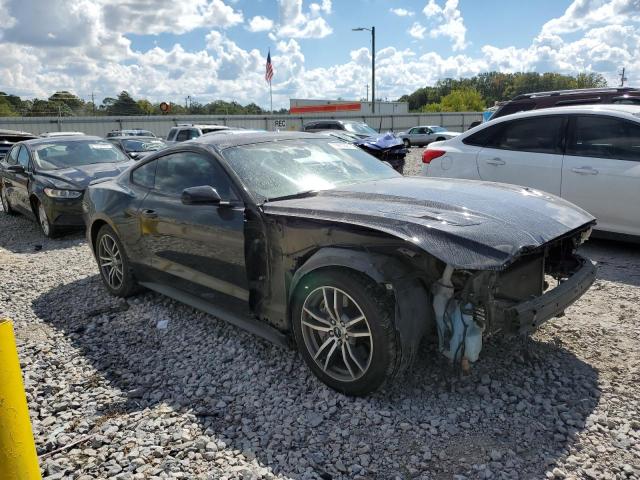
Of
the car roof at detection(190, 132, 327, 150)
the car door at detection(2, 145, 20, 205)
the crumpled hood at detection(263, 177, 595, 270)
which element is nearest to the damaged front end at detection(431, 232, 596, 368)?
the crumpled hood at detection(263, 177, 595, 270)

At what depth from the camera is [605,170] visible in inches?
211

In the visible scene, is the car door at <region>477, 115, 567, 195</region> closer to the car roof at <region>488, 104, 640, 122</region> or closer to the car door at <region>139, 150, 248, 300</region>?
the car roof at <region>488, 104, 640, 122</region>

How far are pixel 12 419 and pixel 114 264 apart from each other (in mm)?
3422

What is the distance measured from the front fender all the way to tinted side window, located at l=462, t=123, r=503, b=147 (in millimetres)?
4130

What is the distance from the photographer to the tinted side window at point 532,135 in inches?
228

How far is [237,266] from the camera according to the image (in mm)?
3520

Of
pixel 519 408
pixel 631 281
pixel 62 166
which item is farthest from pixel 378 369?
pixel 62 166

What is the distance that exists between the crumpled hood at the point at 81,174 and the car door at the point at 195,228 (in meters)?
4.02

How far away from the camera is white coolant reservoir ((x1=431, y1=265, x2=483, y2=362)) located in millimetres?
2713

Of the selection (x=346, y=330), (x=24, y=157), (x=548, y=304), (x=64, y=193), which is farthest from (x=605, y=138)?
(x=24, y=157)

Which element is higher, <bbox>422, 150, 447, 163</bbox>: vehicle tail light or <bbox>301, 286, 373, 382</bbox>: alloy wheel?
<bbox>422, 150, 447, 163</bbox>: vehicle tail light

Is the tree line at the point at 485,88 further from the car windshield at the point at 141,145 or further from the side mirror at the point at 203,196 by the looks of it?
the side mirror at the point at 203,196

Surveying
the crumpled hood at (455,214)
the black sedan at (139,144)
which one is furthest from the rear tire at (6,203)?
the crumpled hood at (455,214)

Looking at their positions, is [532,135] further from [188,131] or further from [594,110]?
[188,131]
